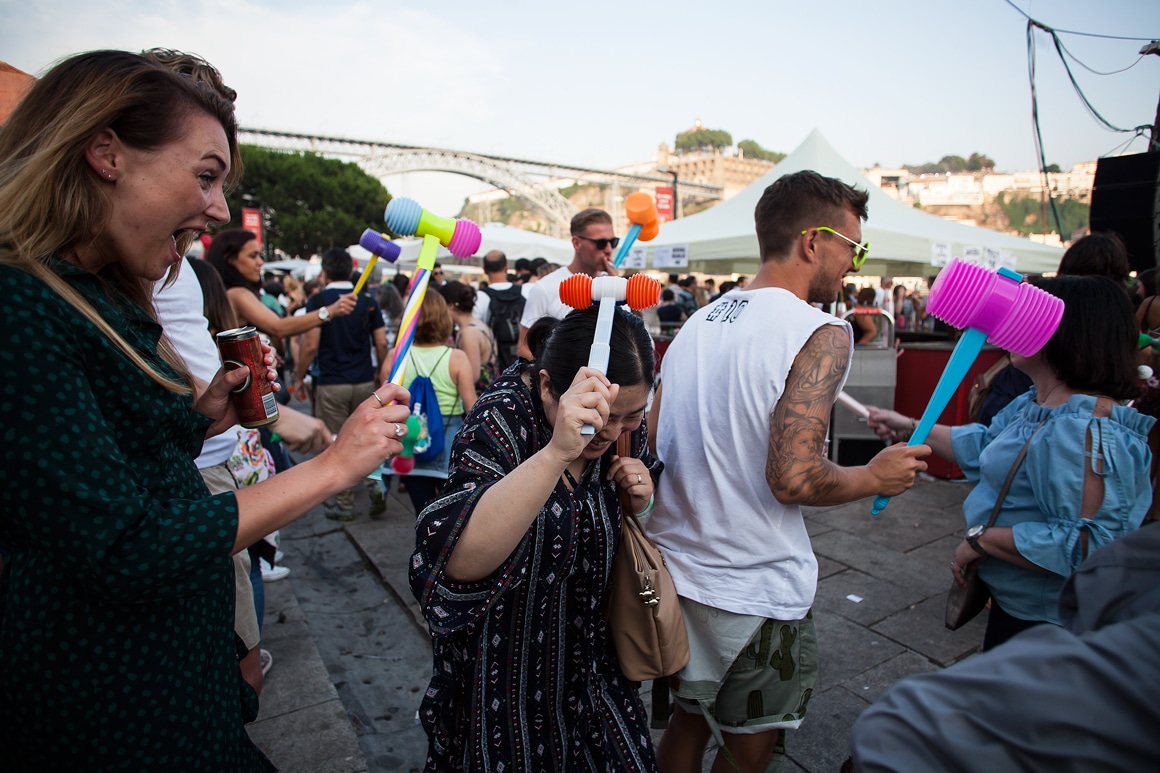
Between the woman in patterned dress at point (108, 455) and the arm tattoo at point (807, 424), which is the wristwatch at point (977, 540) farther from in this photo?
the woman in patterned dress at point (108, 455)

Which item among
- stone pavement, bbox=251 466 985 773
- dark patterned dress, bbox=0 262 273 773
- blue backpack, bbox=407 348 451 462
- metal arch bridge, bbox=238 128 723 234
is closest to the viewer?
dark patterned dress, bbox=0 262 273 773

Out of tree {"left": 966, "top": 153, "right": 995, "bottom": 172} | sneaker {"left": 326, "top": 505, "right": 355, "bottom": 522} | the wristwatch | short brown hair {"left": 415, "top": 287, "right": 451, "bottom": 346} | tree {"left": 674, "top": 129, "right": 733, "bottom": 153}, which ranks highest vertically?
tree {"left": 674, "top": 129, "right": 733, "bottom": 153}

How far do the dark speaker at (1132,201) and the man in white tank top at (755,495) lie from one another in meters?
6.07

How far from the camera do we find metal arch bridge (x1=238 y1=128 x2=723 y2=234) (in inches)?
1873

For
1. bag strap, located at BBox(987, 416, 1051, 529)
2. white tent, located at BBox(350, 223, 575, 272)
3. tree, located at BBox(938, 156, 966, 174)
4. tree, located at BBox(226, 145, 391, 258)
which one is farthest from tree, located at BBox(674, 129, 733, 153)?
bag strap, located at BBox(987, 416, 1051, 529)

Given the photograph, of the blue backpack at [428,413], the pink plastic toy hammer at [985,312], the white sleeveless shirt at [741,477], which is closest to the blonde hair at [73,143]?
the white sleeveless shirt at [741,477]

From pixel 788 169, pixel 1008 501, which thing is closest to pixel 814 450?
pixel 1008 501

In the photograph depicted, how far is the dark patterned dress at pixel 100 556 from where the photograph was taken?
96 cm

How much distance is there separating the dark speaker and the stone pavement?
297 centimetres

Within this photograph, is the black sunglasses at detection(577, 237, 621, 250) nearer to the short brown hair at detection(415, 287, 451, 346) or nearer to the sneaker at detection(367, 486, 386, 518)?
the short brown hair at detection(415, 287, 451, 346)

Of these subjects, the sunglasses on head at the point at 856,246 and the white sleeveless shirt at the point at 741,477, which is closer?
the white sleeveless shirt at the point at 741,477

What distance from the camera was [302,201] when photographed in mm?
37688

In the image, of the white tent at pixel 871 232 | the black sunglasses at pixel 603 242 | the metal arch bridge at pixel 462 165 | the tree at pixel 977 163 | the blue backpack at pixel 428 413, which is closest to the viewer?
the blue backpack at pixel 428 413

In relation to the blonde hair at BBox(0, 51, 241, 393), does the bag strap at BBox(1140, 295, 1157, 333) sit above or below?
below
